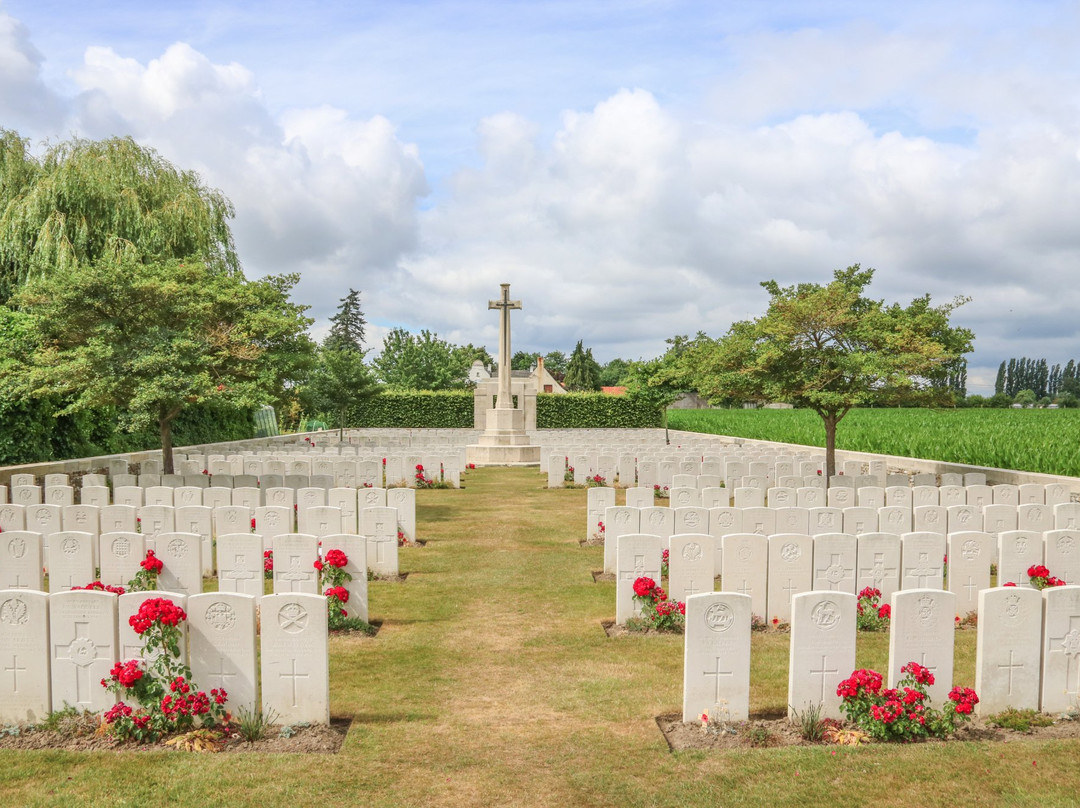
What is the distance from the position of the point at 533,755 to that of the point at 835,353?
43.8 feet

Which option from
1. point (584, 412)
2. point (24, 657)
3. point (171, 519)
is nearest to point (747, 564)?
point (24, 657)

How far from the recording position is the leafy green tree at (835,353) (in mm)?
16125

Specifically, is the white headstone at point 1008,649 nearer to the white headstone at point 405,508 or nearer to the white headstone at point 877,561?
the white headstone at point 877,561

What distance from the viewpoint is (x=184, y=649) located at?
17.8ft

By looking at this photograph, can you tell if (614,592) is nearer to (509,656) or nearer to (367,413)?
(509,656)

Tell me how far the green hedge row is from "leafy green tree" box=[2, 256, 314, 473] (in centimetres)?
168

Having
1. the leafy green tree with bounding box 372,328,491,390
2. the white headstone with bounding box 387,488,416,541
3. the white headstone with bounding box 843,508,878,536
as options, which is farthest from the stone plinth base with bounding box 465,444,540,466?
the leafy green tree with bounding box 372,328,491,390

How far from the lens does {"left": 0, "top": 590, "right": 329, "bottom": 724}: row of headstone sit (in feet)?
17.9

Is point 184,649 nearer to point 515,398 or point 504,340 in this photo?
point 504,340

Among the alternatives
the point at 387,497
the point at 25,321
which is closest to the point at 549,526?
the point at 387,497

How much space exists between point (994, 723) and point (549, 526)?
9.30 meters

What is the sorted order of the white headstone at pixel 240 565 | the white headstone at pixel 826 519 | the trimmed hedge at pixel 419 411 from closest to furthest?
the white headstone at pixel 240 565 → the white headstone at pixel 826 519 → the trimmed hedge at pixel 419 411

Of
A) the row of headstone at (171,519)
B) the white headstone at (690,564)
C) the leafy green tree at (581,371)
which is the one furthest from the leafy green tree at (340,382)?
the leafy green tree at (581,371)

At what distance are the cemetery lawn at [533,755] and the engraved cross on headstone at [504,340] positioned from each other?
20883mm
